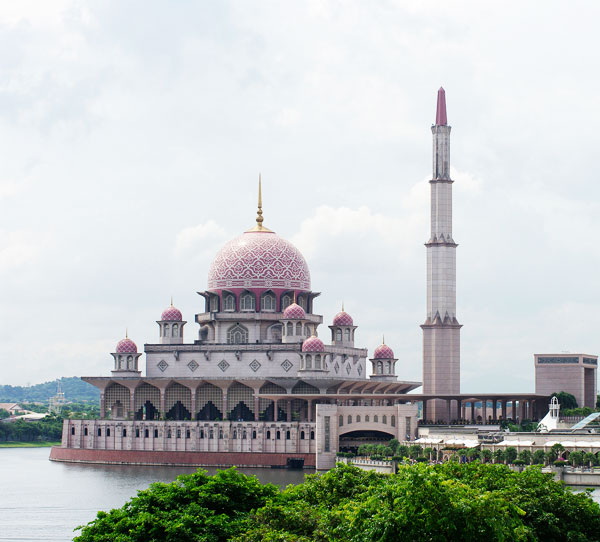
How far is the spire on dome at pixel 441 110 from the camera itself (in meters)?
107

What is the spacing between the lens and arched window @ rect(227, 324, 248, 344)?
100 meters

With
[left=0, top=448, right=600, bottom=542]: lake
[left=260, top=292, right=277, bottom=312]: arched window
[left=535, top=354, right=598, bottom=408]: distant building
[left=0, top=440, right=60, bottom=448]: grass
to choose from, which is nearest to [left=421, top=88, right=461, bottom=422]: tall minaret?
[left=535, top=354, right=598, bottom=408]: distant building

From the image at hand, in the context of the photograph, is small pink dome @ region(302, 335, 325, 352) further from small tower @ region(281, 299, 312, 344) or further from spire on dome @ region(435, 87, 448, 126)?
→ spire on dome @ region(435, 87, 448, 126)

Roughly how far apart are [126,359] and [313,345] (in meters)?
16.4

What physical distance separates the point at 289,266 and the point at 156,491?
63459 millimetres

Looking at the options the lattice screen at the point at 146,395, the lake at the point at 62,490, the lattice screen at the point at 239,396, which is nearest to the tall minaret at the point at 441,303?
the lattice screen at the point at 239,396

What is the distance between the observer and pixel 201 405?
9812 centimetres

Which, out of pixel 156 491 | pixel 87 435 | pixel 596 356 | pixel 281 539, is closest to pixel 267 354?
pixel 87 435

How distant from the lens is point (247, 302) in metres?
102

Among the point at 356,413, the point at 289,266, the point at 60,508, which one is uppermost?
the point at 289,266

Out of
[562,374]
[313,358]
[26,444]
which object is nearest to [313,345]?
[313,358]

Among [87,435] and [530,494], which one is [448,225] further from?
[530,494]

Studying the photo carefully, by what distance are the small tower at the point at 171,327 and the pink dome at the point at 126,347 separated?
114 inches

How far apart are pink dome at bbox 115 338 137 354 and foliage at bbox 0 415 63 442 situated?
4089 cm
